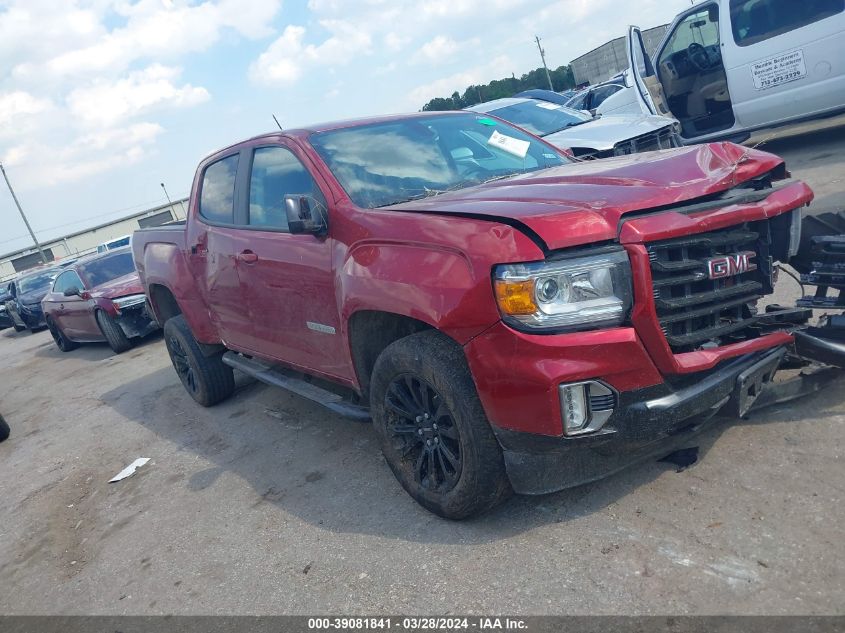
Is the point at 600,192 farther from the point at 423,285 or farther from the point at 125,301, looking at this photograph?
the point at 125,301

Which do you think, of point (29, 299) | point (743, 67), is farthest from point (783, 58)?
point (29, 299)

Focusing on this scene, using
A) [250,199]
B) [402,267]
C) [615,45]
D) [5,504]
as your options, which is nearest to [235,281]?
[250,199]

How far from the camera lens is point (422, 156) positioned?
4172 mm

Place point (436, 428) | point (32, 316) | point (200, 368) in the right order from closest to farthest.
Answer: point (436, 428), point (200, 368), point (32, 316)

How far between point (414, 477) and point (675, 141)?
5.91 metres

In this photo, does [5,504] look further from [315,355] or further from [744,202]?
[744,202]

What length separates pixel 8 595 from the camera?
3848mm

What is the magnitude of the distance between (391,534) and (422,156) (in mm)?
2088

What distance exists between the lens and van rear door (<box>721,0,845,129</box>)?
27.5ft

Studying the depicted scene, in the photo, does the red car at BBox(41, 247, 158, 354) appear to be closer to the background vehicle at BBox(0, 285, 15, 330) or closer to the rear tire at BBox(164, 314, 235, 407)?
the rear tire at BBox(164, 314, 235, 407)

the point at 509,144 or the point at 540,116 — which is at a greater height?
the point at 509,144

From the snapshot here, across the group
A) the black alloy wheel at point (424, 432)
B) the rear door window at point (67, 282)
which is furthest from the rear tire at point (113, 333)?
the black alloy wheel at point (424, 432)

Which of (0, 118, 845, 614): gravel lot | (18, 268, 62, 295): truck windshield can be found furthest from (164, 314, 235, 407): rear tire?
(18, 268, 62, 295): truck windshield

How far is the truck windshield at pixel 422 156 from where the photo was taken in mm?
3875
